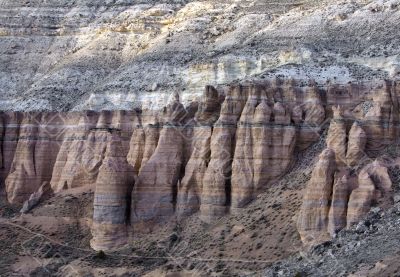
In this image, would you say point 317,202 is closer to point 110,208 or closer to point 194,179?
point 194,179

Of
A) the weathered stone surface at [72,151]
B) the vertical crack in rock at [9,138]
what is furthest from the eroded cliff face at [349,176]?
the vertical crack in rock at [9,138]

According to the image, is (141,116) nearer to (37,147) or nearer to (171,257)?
(37,147)

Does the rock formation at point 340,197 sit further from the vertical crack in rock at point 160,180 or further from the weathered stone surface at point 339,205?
the vertical crack in rock at point 160,180

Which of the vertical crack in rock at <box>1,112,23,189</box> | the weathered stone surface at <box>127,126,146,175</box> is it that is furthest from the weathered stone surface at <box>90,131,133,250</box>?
the vertical crack in rock at <box>1,112,23,189</box>

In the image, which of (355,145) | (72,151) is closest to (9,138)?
(72,151)

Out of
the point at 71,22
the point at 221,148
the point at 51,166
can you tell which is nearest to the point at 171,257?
the point at 221,148
